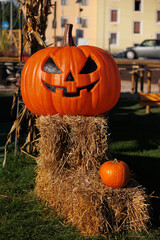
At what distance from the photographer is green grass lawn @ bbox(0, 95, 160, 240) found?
10.3 feet

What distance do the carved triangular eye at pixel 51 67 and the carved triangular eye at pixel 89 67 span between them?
27 cm

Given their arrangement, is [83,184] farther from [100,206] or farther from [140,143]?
[140,143]

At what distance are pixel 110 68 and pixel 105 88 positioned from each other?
25 cm

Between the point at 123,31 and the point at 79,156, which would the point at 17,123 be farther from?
the point at 123,31

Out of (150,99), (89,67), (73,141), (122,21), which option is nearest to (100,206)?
(73,141)

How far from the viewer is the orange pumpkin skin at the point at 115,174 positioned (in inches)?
128

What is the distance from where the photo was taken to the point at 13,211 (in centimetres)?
350

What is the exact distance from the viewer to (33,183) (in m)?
4.17

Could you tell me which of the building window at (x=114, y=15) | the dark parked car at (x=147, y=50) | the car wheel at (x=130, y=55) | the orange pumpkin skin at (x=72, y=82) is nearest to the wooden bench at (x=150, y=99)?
the orange pumpkin skin at (x=72, y=82)

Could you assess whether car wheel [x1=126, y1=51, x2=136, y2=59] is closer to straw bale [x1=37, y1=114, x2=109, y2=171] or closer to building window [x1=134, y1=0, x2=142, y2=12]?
building window [x1=134, y1=0, x2=142, y2=12]

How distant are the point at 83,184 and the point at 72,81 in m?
1.09

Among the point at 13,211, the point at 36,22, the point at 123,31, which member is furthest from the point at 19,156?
the point at 123,31

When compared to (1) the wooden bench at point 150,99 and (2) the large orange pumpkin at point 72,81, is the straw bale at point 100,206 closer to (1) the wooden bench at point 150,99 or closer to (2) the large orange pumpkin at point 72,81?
(2) the large orange pumpkin at point 72,81

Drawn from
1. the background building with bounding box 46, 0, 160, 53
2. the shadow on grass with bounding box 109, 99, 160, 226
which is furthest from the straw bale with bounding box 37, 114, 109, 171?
the background building with bounding box 46, 0, 160, 53
